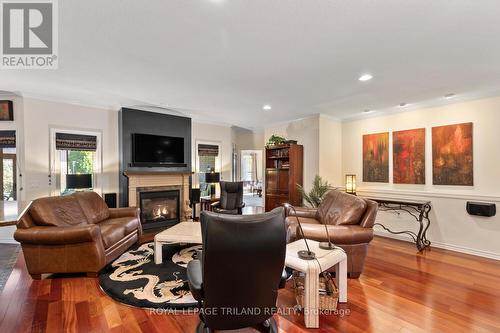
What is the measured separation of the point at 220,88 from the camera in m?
3.66

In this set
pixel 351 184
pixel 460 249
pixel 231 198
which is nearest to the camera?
pixel 460 249

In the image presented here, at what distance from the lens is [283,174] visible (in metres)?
5.59

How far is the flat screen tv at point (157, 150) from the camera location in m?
5.07

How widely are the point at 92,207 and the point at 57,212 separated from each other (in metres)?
0.63

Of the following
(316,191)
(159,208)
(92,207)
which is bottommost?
(159,208)

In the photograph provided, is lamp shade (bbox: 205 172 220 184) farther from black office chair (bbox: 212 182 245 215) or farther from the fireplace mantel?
black office chair (bbox: 212 182 245 215)

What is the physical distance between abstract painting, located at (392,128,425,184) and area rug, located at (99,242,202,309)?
13.9 ft

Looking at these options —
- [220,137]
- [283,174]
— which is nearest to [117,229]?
[283,174]

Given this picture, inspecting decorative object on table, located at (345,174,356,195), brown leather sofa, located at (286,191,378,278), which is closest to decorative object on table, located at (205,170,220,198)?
brown leather sofa, located at (286,191,378,278)

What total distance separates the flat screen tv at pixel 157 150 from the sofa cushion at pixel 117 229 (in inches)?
65.1

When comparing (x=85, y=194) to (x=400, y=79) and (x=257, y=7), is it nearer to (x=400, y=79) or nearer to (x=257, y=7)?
(x=257, y=7)

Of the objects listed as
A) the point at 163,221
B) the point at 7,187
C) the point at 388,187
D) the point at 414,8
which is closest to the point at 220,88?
the point at 414,8

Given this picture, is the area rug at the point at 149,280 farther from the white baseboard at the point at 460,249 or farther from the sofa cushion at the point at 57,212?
the white baseboard at the point at 460,249

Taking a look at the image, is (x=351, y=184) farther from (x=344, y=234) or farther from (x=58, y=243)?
(x=58, y=243)
